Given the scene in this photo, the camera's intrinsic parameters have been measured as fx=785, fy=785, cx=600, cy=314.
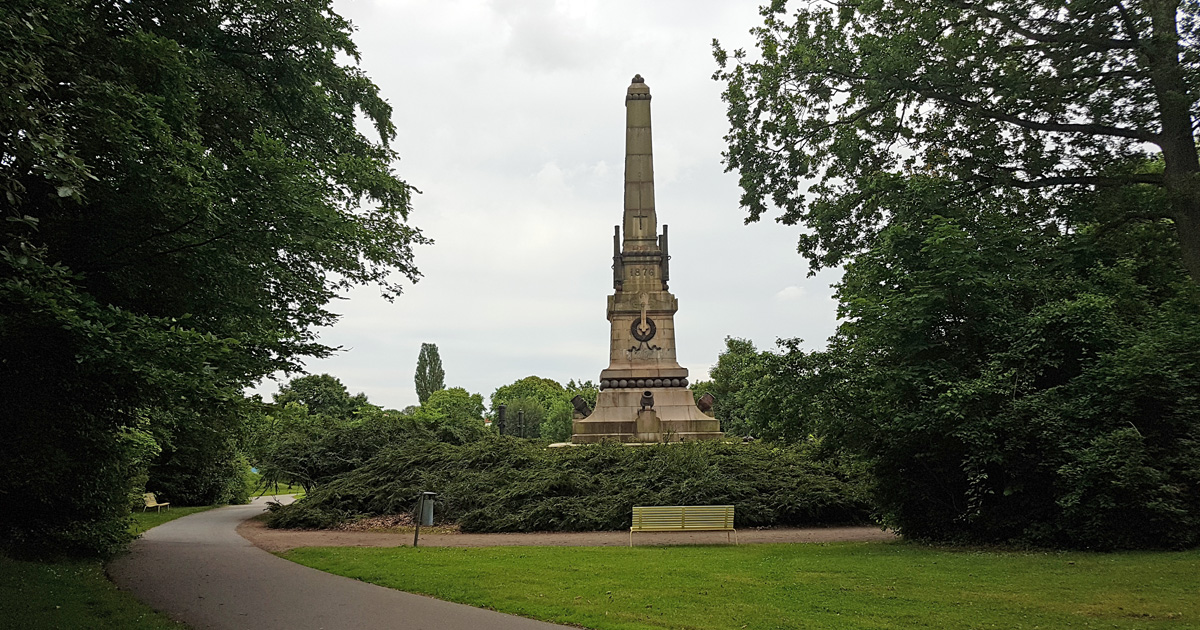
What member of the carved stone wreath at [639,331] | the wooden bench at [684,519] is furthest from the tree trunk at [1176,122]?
the carved stone wreath at [639,331]

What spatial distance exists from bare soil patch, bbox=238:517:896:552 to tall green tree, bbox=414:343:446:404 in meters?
82.1

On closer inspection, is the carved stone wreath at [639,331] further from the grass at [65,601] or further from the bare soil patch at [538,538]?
the grass at [65,601]

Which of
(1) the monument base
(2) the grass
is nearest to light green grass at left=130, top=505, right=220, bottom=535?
(2) the grass

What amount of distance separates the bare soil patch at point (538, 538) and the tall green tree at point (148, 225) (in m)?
4.50

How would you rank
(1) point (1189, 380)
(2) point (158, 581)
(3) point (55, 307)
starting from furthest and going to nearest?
(1) point (1189, 380) < (2) point (158, 581) < (3) point (55, 307)

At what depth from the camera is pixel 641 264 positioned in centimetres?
3027

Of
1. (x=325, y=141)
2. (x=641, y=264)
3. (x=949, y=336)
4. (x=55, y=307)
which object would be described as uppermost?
(x=641, y=264)

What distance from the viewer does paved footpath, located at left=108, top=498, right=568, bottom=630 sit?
7.30 m

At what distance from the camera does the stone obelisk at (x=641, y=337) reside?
27812 mm

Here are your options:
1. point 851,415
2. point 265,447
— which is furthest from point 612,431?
point 851,415

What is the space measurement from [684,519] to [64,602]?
29.6 feet

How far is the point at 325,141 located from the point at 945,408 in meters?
9.71

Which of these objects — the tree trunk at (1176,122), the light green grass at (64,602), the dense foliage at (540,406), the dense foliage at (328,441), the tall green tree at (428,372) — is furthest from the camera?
the tall green tree at (428,372)

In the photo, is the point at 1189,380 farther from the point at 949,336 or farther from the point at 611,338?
the point at 611,338
